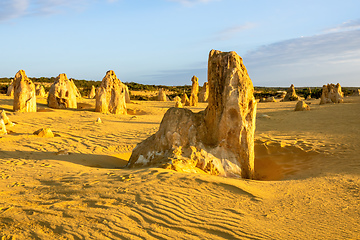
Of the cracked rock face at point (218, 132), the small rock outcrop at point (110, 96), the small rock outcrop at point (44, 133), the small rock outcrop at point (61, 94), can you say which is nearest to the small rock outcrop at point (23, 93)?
the small rock outcrop at point (61, 94)

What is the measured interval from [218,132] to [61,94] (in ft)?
46.6

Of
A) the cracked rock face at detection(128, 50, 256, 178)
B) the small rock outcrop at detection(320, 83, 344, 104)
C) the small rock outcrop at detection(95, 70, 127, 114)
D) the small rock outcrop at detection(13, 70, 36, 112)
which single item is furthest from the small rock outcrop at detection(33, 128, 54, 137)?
the small rock outcrop at detection(320, 83, 344, 104)

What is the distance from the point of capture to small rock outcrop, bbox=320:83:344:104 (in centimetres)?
2316

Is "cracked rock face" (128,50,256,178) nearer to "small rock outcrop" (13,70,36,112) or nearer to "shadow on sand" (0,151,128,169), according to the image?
"shadow on sand" (0,151,128,169)

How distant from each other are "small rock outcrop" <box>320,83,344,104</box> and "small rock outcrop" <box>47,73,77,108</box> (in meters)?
17.5

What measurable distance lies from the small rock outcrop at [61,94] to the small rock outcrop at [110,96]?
205 cm

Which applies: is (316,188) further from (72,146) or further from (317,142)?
(72,146)

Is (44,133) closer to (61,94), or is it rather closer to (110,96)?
(110,96)

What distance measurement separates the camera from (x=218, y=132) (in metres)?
6.74

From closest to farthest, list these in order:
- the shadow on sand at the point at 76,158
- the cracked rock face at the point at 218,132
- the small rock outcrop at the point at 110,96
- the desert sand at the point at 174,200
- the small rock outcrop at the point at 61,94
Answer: the desert sand at the point at 174,200, the cracked rock face at the point at 218,132, the shadow on sand at the point at 76,158, the small rock outcrop at the point at 110,96, the small rock outcrop at the point at 61,94

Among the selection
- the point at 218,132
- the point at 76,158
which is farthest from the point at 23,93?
the point at 218,132

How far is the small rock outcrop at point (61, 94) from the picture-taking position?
18297mm

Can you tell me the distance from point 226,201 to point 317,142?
6004 mm

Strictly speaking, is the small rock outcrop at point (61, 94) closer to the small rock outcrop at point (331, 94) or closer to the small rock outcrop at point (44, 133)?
the small rock outcrop at point (44, 133)
